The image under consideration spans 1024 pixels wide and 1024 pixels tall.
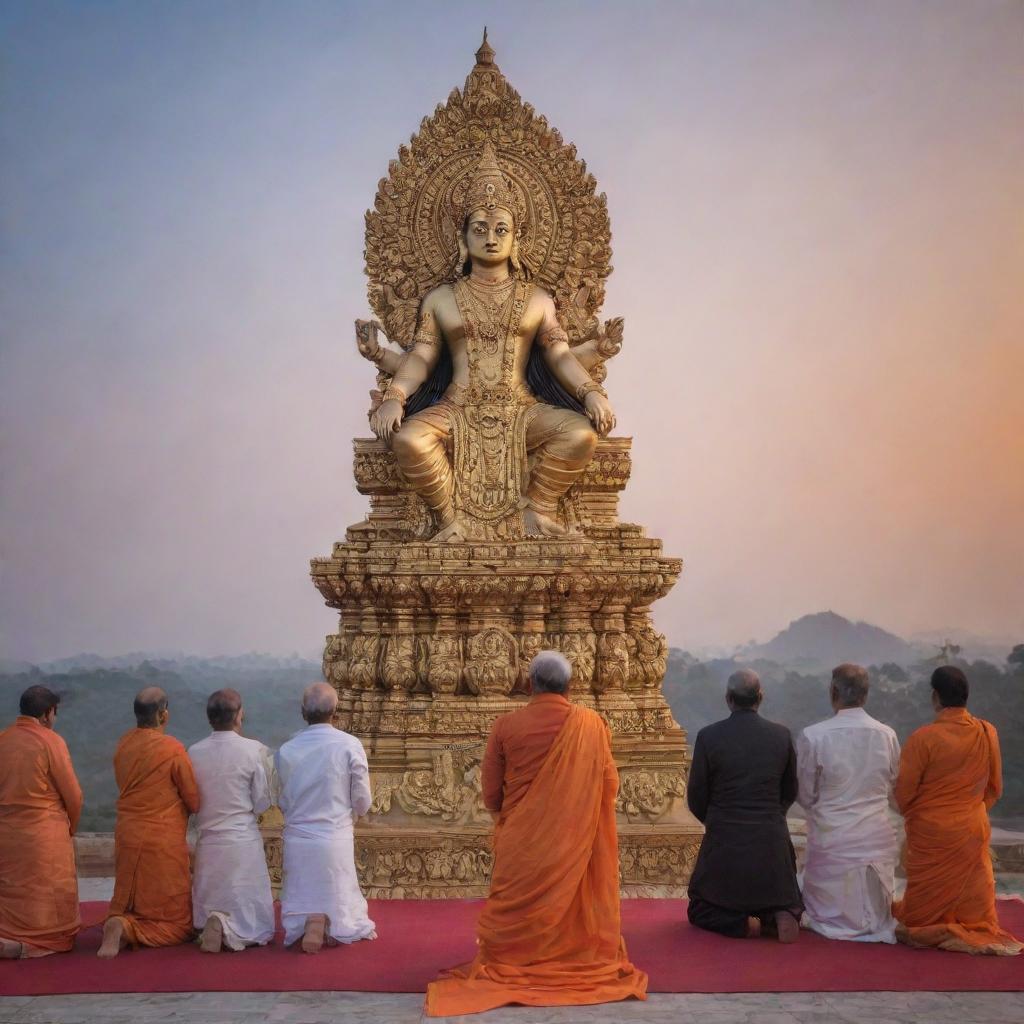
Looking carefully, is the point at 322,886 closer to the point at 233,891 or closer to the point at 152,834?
the point at 233,891

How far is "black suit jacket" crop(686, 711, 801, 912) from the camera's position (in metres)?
6.09

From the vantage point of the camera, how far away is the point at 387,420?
872 cm

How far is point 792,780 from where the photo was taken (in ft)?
20.7

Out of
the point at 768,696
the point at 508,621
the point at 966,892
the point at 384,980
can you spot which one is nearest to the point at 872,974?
the point at 966,892

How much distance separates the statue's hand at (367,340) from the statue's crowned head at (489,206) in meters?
0.82

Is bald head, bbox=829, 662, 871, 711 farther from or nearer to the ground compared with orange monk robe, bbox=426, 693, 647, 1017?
farther from the ground

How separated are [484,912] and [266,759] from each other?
1389 mm

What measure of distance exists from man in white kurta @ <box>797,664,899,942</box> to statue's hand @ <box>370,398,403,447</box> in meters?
3.58

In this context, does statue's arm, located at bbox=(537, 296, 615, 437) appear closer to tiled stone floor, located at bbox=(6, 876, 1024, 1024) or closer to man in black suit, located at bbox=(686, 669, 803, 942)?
Answer: man in black suit, located at bbox=(686, 669, 803, 942)

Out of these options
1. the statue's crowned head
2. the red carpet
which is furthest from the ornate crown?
the red carpet

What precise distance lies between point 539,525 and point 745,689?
283 centimetres

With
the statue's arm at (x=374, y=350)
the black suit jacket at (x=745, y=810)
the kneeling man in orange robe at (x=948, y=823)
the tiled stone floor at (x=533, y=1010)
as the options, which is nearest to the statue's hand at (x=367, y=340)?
the statue's arm at (x=374, y=350)

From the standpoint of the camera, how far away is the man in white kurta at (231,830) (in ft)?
19.7

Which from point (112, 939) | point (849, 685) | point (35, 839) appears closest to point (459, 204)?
point (849, 685)
